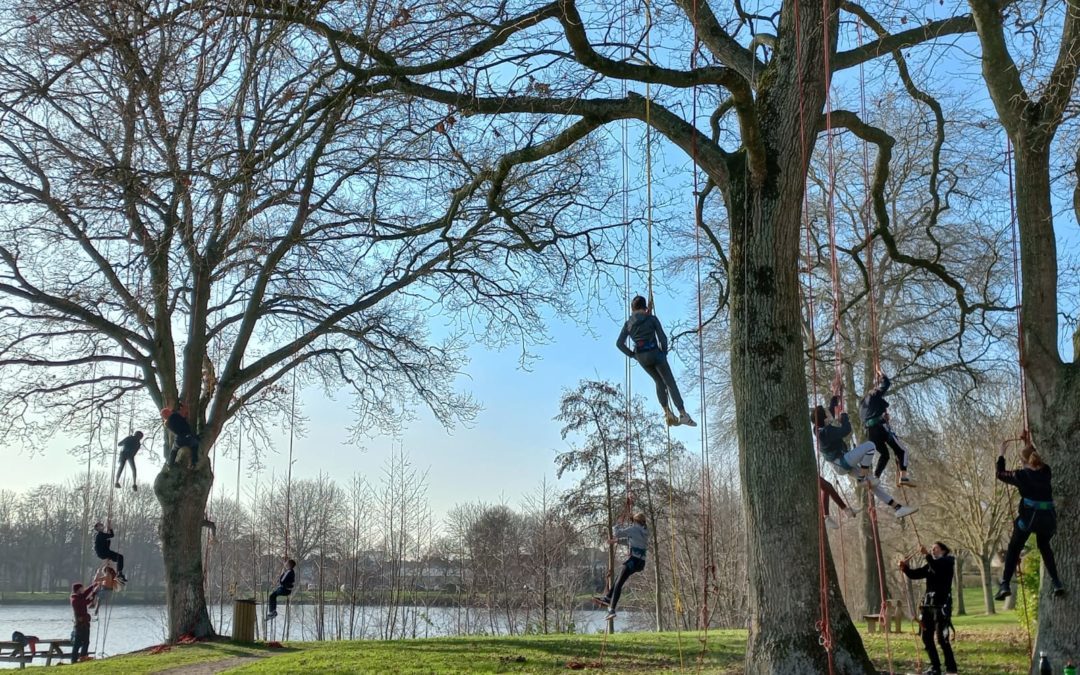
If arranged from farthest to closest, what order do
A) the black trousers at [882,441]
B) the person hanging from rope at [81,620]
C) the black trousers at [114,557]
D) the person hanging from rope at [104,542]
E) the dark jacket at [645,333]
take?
the person hanging from rope at [81,620], the black trousers at [114,557], the person hanging from rope at [104,542], the black trousers at [882,441], the dark jacket at [645,333]

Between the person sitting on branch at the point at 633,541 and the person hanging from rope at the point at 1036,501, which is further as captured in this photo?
the person sitting on branch at the point at 633,541

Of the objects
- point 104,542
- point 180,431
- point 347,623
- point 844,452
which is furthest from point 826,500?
point 347,623

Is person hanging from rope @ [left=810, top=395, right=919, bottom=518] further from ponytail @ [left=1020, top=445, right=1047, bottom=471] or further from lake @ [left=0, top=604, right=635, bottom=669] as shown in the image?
lake @ [left=0, top=604, right=635, bottom=669]

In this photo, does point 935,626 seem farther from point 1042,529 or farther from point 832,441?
point 832,441

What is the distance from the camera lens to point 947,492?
37.2m

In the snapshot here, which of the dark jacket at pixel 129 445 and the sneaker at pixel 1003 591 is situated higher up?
the dark jacket at pixel 129 445

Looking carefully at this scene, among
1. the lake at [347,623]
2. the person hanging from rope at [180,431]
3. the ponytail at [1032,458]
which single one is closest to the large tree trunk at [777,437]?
the ponytail at [1032,458]

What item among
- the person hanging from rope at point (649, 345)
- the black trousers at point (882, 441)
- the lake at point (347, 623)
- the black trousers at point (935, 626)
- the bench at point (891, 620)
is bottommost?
the lake at point (347, 623)

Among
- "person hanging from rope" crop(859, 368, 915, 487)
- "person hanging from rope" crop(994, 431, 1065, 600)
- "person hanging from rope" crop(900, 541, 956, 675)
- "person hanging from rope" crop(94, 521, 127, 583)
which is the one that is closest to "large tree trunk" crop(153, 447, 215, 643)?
"person hanging from rope" crop(94, 521, 127, 583)

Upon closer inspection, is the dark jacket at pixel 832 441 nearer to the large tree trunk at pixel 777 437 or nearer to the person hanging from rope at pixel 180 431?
the large tree trunk at pixel 777 437

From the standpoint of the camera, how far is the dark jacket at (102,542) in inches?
776

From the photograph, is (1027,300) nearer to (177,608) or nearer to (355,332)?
(355,332)

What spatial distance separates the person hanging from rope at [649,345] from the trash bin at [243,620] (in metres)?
12.9

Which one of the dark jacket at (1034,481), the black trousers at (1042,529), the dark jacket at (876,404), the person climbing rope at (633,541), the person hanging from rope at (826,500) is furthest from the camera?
the person climbing rope at (633,541)
